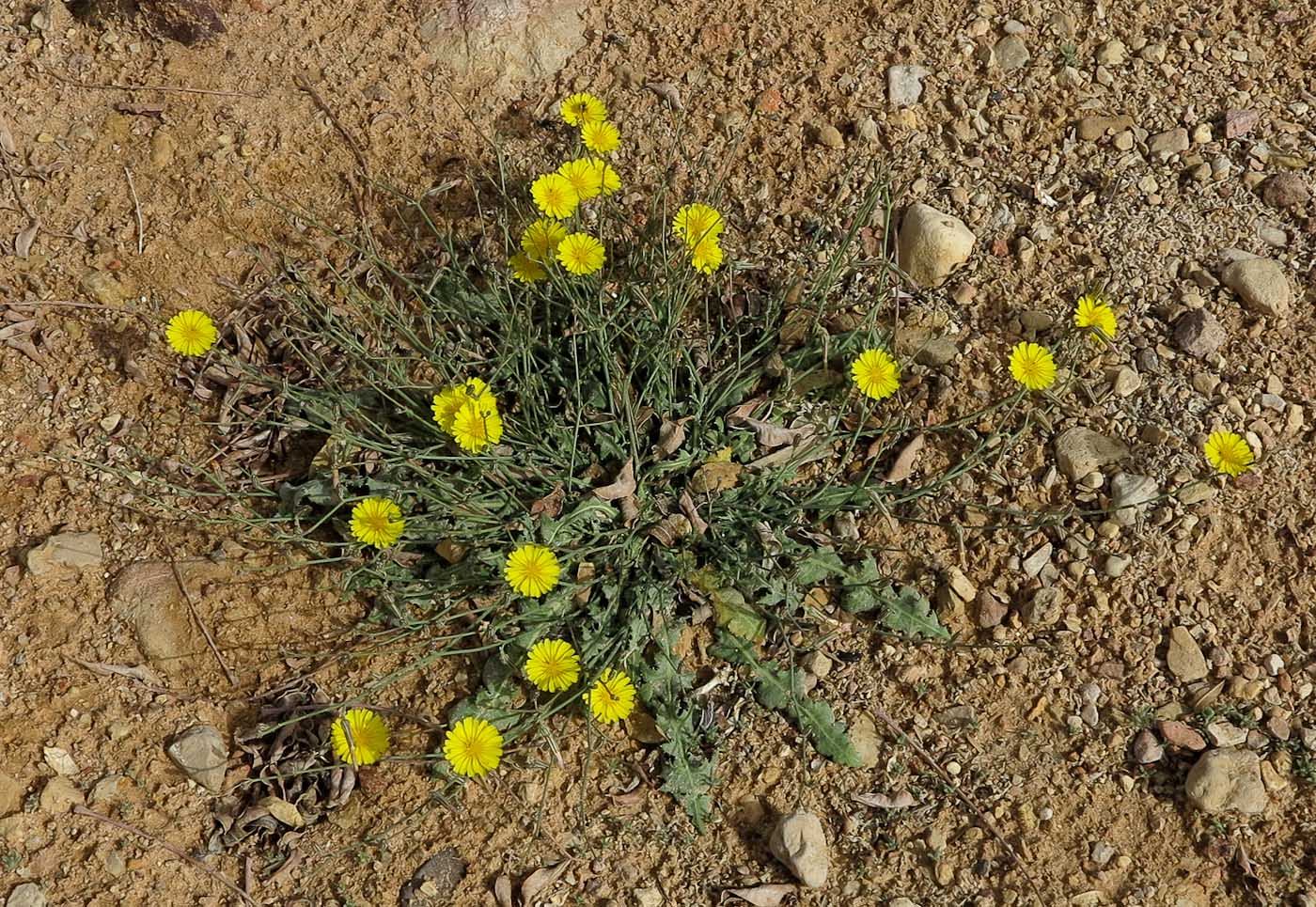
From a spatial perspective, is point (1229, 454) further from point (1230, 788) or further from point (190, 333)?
point (190, 333)

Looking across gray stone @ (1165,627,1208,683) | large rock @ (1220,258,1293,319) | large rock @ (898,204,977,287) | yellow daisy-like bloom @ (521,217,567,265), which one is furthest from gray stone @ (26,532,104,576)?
large rock @ (1220,258,1293,319)

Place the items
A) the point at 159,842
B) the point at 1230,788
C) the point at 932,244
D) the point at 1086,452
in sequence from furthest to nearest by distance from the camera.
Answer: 1. the point at 932,244
2. the point at 1086,452
3. the point at 159,842
4. the point at 1230,788

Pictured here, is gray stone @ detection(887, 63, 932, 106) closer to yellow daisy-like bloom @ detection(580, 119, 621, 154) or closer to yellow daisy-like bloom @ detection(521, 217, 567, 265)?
yellow daisy-like bloom @ detection(580, 119, 621, 154)

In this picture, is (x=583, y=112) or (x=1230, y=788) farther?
(x=583, y=112)

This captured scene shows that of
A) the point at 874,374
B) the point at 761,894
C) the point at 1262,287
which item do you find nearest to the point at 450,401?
the point at 874,374

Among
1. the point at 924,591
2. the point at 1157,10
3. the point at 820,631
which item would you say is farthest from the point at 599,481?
the point at 1157,10

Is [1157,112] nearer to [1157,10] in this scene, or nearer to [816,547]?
[1157,10]

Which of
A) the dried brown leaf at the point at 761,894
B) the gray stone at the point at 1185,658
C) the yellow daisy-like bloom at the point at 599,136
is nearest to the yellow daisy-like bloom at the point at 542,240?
the yellow daisy-like bloom at the point at 599,136
